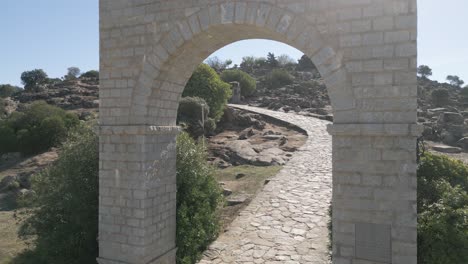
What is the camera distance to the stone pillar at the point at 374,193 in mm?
4645

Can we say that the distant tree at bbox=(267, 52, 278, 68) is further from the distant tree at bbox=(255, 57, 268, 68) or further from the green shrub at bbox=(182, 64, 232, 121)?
the green shrub at bbox=(182, 64, 232, 121)

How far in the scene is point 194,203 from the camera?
8.00 m

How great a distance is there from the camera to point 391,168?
473 cm

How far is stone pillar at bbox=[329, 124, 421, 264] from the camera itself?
4645 millimetres

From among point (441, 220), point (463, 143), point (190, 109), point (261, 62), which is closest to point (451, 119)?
point (463, 143)

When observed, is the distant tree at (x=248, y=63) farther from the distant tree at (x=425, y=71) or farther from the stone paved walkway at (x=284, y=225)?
the stone paved walkway at (x=284, y=225)

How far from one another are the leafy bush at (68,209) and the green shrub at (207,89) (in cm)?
1442

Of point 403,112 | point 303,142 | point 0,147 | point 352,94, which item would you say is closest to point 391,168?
point 403,112

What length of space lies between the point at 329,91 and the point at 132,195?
12.7ft

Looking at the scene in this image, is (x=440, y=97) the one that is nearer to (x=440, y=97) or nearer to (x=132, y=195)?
(x=440, y=97)

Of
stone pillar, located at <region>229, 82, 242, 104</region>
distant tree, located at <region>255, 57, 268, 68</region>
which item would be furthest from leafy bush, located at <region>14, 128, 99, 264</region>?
distant tree, located at <region>255, 57, 268, 68</region>

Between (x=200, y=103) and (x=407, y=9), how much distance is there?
16.7 m

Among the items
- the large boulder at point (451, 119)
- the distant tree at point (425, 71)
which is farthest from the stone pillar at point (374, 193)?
the distant tree at point (425, 71)

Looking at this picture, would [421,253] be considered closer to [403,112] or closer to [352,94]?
[403,112]
